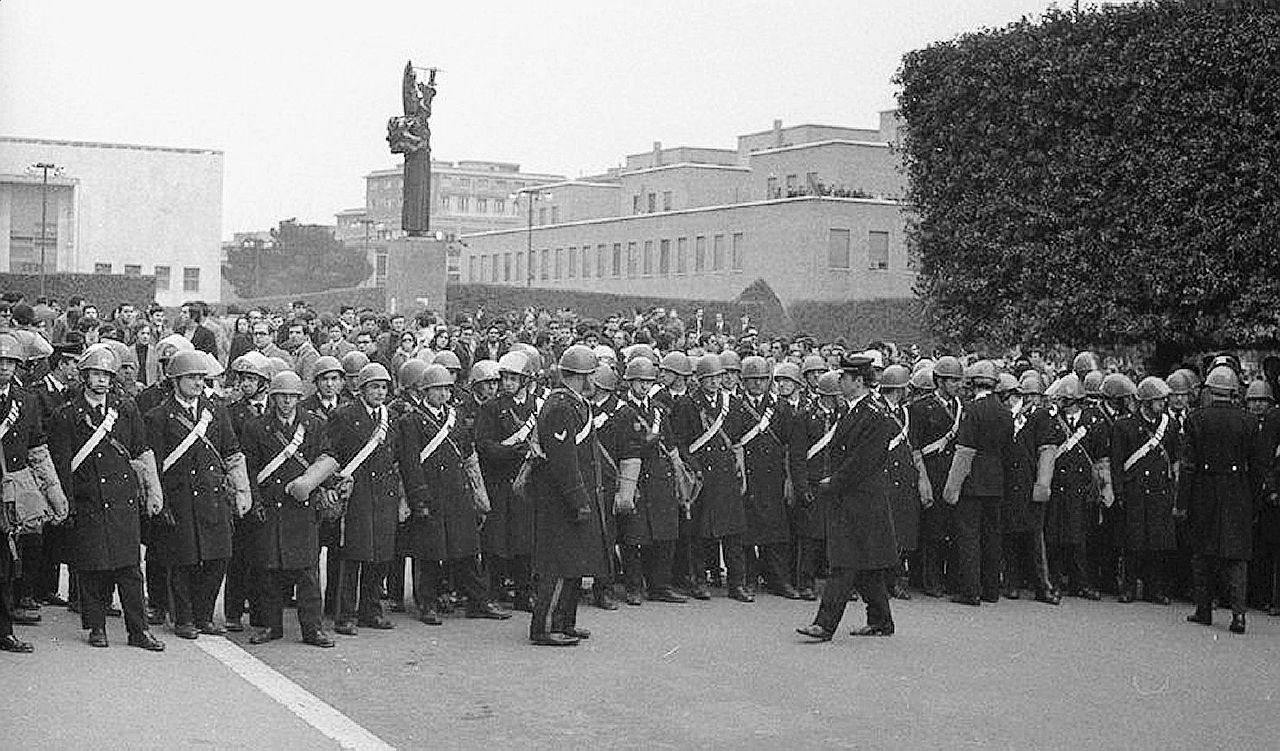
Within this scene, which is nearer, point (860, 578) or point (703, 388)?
point (860, 578)

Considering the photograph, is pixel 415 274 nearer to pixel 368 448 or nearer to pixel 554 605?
pixel 368 448

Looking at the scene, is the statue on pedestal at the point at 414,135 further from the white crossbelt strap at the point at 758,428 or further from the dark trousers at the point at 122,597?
the dark trousers at the point at 122,597

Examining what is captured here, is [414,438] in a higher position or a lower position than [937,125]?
lower

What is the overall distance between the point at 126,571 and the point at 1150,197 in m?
17.4

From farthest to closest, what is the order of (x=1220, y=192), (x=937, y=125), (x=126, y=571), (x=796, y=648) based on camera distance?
1. (x=937, y=125)
2. (x=1220, y=192)
3. (x=796, y=648)
4. (x=126, y=571)

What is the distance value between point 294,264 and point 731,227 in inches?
1546

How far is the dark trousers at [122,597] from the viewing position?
34.9ft

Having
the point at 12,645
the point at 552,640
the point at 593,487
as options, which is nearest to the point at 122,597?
the point at 12,645

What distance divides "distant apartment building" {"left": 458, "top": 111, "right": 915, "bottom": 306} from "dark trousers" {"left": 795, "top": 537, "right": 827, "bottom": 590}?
39.4 m

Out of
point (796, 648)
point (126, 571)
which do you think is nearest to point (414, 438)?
point (126, 571)

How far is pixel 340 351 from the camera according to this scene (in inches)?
678

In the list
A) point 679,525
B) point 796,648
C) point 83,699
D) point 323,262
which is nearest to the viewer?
point 83,699

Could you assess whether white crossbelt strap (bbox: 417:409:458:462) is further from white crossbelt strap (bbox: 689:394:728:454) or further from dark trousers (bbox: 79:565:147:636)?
white crossbelt strap (bbox: 689:394:728:454)

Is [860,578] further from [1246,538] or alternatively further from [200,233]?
[200,233]
